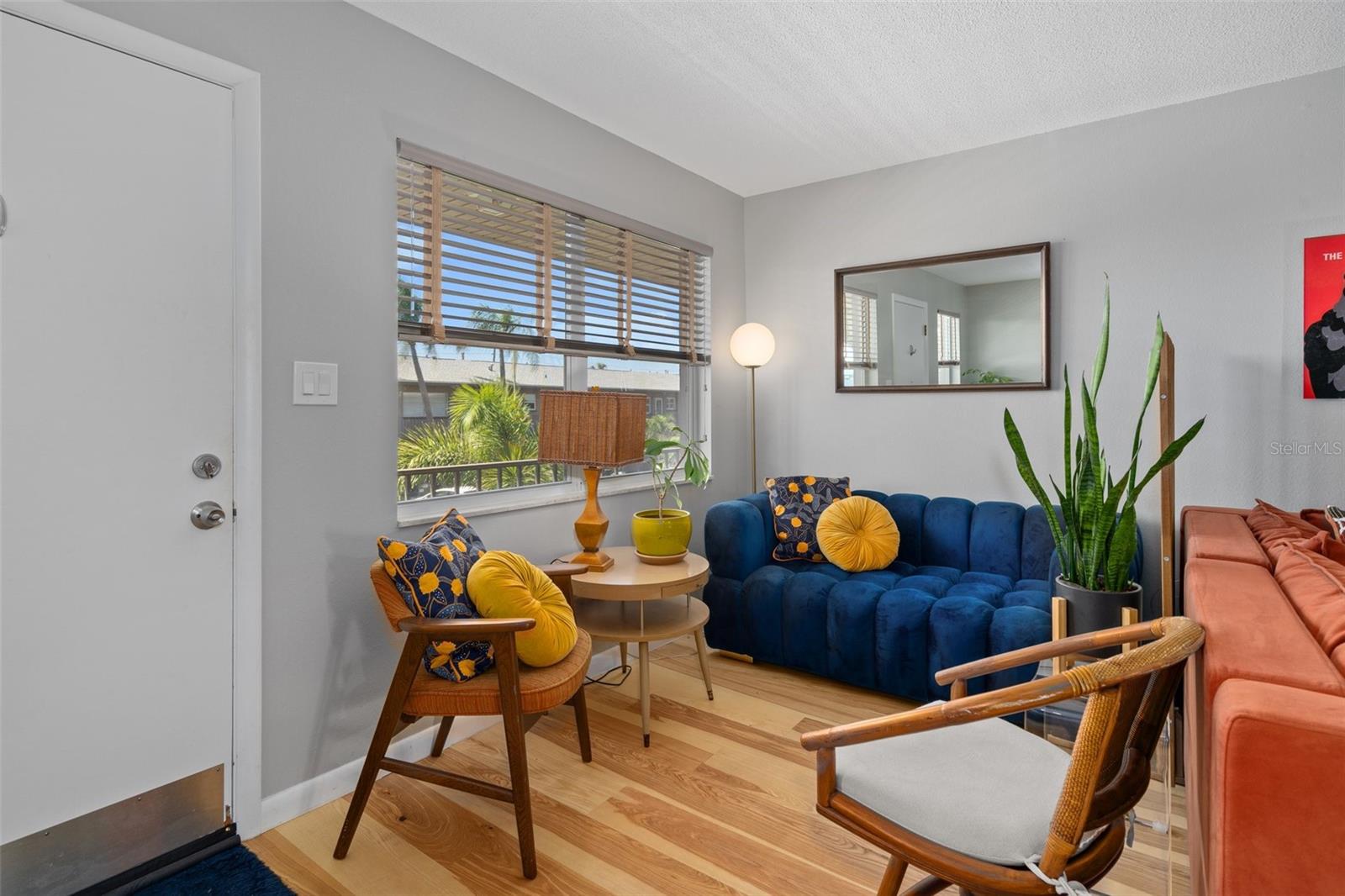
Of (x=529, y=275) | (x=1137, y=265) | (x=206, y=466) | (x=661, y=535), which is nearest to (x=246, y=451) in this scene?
(x=206, y=466)

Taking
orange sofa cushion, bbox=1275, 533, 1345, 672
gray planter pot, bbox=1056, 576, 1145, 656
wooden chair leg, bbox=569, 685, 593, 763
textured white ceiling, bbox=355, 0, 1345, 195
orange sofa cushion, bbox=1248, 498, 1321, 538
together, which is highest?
textured white ceiling, bbox=355, 0, 1345, 195

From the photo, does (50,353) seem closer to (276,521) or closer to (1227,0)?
(276,521)

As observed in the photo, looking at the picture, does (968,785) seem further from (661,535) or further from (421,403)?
(421,403)

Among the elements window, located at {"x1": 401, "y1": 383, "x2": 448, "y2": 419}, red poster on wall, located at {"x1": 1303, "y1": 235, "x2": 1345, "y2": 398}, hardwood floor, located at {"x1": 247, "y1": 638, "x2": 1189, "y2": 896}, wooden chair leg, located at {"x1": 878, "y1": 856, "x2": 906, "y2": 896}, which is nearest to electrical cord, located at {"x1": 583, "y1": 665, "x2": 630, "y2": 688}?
hardwood floor, located at {"x1": 247, "y1": 638, "x2": 1189, "y2": 896}

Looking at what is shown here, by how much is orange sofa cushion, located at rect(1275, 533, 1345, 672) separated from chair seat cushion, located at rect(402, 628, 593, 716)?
1.58m

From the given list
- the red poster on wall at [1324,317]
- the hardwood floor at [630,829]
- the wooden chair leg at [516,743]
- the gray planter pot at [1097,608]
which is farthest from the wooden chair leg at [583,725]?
the red poster on wall at [1324,317]

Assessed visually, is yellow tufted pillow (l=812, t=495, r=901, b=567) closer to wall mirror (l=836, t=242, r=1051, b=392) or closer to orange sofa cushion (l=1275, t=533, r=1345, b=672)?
wall mirror (l=836, t=242, r=1051, b=392)

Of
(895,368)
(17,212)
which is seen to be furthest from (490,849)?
(895,368)

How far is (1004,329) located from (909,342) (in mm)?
448

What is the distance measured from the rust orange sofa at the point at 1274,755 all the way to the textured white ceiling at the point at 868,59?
200cm

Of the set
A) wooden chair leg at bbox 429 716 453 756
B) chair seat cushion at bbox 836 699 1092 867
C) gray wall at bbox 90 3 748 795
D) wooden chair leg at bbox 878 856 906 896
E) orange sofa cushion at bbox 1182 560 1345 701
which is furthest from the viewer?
wooden chair leg at bbox 429 716 453 756

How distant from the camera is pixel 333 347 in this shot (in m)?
Result: 2.09

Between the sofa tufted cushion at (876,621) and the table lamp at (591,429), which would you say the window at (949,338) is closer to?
the sofa tufted cushion at (876,621)

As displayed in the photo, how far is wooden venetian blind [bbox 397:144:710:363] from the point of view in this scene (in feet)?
7.81
